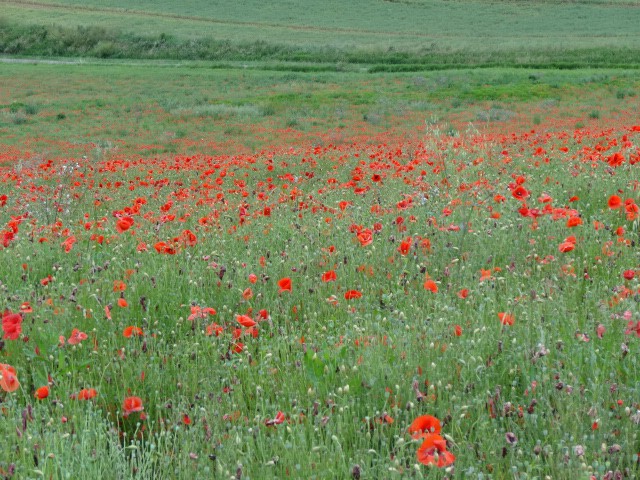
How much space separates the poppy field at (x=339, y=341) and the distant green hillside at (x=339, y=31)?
3888 centimetres

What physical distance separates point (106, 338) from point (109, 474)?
4.33ft

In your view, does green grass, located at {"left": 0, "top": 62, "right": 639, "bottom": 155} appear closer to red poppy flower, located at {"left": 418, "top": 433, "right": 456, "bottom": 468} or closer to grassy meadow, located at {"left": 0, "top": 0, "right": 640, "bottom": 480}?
grassy meadow, located at {"left": 0, "top": 0, "right": 640, "bottom": 480}

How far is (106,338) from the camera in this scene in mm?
3502

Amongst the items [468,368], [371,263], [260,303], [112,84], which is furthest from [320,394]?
[112,84]

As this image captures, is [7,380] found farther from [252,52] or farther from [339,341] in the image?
[252,52]

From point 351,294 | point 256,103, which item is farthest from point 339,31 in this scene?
point 351,294

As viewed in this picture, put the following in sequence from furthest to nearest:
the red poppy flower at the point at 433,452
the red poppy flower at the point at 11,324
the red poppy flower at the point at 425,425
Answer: the red poppy flower at the point at 11,324 < the red poppy flower at the point at 425,425 < the red poppy flower at the point at 433,452

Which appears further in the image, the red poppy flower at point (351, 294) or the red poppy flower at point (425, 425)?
the red poppy flower at point (351, 294)

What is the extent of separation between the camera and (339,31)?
199 feet

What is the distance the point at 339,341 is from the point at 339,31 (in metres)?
60.2

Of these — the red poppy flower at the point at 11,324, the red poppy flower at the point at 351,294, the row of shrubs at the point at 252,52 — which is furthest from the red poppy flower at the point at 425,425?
the row of shrubs at the point at 252,52

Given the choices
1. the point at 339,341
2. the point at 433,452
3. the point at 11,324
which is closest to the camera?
the point at 433,452

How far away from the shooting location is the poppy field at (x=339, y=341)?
7.48 ft

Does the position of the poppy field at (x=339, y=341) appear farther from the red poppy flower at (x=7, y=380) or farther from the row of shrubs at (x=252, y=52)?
the row of shrubs at (x=252, y=52)
